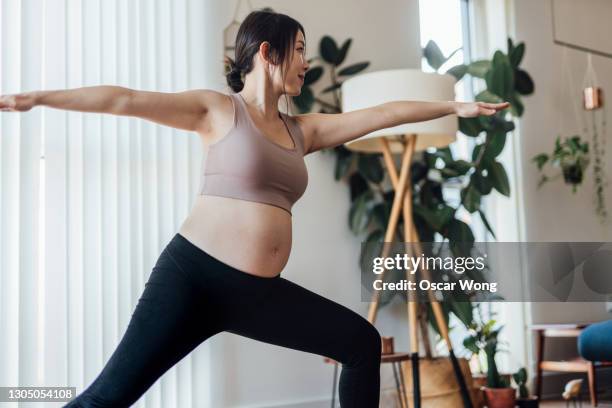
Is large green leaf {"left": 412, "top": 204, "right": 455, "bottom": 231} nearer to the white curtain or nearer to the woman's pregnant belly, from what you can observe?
the white curtain

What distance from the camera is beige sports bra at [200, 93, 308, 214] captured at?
182cm

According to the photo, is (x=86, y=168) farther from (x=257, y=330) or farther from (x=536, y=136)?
(x=536, y=136)

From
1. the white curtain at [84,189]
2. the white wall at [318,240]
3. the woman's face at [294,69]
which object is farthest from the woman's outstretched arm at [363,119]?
the white wall at [318,240]

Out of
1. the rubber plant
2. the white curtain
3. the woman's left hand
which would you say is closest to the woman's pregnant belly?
the woman's left hand

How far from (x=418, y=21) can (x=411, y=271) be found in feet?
5.46

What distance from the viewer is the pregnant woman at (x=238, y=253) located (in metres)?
1.69

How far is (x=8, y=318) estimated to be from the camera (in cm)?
269

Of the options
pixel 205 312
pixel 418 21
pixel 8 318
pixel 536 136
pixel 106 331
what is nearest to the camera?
pixel 205 312

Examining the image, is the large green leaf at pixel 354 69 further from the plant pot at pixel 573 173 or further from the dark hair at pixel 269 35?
the dark hair at pixel 269 35

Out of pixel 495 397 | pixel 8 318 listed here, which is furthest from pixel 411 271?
pixel 8 318

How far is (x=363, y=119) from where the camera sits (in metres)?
2.08

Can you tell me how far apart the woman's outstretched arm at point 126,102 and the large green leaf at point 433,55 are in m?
2.55

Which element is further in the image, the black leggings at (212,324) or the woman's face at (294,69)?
the woman's face at (294,69)

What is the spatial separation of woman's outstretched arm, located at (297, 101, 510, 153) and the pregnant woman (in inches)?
4.7
